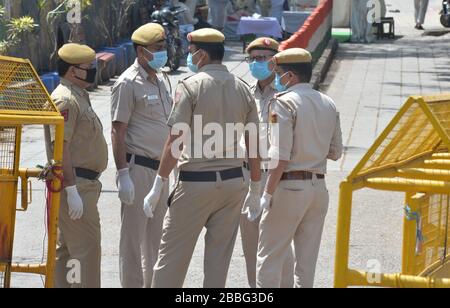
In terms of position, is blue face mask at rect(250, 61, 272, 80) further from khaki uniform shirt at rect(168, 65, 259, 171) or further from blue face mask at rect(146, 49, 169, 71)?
khaki uniform shirt at rect(168, 65, 259, 171)

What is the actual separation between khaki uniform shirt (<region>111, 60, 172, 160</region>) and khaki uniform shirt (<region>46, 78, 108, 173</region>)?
439 mm

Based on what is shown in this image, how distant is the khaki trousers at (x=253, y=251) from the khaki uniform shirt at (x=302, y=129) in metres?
0.83

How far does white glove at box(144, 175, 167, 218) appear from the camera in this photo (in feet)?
24.3

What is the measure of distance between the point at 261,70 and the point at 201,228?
1.67 metres

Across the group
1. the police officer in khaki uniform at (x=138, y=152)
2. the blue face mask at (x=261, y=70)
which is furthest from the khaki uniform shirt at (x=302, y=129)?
the police officer in khaki uniform at (x=138, y=152)

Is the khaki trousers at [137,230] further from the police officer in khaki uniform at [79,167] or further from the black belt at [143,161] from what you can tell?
the police officer in khaki uniform at [79,167]

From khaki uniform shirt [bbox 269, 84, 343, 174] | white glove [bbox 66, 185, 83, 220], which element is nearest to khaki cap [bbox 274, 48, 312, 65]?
khaki uniform shirt [bbox 269, 84, 343, 174]

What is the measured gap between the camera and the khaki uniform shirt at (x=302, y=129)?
24.1ft

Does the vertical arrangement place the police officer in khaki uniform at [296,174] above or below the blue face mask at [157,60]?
below

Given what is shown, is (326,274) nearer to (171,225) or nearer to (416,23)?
(171,225)

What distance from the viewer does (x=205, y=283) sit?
739 centimetres

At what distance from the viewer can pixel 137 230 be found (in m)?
8.16

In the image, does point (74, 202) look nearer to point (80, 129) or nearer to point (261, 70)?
point (80, 129)

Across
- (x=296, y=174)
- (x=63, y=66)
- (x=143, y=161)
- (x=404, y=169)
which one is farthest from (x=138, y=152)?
(x=404, y=169)
